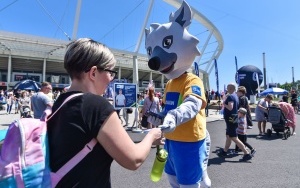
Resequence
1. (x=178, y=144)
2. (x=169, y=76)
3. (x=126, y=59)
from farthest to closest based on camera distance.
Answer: (x=126, y=59) < (x=169, y=76) < (x=178, y=144)

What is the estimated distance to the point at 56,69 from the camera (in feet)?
166

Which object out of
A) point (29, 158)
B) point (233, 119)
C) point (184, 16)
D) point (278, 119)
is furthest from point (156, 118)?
point (278, 119)

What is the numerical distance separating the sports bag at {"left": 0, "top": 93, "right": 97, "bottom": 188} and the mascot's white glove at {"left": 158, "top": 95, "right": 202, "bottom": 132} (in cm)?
91

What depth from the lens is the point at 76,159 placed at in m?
1.27

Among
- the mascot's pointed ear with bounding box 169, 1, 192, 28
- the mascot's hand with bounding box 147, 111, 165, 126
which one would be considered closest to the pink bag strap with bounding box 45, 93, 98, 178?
the mascot's hand with bounding box 147, 111, 165, 126

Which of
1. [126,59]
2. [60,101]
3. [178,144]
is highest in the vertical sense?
[126,59]

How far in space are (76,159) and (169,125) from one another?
0.94m

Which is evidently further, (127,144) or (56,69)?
(56,69)

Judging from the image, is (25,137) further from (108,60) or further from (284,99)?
(284,99)

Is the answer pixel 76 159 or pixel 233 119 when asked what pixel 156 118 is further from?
pixel 233 119

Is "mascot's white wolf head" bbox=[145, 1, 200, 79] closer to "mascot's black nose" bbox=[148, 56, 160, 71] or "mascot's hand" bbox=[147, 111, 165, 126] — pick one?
"mascot's black nose" bbox=[148, 56, 160, 71]

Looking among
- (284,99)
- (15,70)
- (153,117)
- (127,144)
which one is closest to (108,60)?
(127,144)

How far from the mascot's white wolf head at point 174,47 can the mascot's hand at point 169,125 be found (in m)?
0.90

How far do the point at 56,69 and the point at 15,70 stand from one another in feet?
22.9
